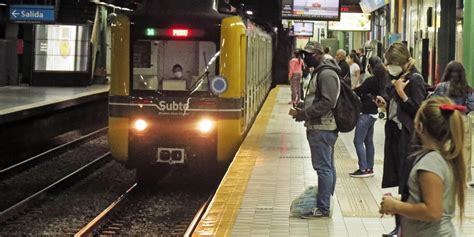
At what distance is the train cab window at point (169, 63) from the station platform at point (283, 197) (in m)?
1.30

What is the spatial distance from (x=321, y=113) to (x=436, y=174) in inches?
136

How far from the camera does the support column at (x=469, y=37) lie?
17266 mm

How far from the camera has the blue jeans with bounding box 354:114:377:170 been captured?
964cm

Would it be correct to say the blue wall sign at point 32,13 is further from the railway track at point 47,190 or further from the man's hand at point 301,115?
the man's hand at point 301,115

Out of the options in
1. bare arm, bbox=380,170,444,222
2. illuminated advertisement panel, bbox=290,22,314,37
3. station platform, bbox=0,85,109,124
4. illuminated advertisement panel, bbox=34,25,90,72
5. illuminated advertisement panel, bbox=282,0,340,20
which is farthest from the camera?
illuminated advertisement panel, bbox=290,22,314,37

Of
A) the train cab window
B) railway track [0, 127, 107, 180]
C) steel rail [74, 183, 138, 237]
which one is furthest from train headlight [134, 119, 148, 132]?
railway track [0, 127, 107, 180]

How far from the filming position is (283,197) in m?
8.48

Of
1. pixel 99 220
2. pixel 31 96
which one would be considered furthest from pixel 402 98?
pixel 31 96

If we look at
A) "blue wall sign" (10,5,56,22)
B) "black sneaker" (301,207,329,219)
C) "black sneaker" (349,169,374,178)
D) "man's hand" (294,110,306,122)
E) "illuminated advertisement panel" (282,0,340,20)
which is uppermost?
"illuminated advertisement panel" (282,0,340,20)

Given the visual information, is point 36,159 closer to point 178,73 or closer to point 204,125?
point 178,73

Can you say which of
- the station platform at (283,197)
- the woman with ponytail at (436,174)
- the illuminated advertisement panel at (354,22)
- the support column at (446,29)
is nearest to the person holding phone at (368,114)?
the station platform at (283,197)

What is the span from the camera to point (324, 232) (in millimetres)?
Answer: 6820

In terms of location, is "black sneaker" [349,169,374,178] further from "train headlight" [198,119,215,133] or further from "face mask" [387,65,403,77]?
"face mask" [387,65,403,77]

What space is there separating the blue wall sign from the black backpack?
56.5 feet
